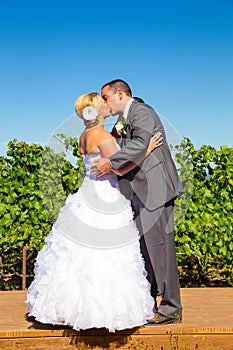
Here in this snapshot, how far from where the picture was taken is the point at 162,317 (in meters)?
4.30

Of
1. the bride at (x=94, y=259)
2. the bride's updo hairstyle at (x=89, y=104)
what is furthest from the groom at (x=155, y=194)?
the bride's updo hairstyle at (x=89, y=104)

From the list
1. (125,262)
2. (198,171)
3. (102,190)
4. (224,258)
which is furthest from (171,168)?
(224,258)

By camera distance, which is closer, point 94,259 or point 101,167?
point 94,259

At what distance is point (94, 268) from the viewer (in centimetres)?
382

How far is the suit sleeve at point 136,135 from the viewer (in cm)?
400

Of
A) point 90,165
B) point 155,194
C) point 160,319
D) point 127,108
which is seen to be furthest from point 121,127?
point 160,319

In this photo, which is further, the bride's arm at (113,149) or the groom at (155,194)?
the groom at (155,194)

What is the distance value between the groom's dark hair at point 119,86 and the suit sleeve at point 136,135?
17 cm

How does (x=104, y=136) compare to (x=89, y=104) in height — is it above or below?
below

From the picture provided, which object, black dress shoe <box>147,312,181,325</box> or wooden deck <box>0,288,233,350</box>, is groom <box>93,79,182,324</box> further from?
wooden deck <box>0,288,233,350</box>

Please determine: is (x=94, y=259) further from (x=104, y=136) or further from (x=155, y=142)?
(x=155, y=142)

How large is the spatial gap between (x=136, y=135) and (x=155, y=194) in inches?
19.8

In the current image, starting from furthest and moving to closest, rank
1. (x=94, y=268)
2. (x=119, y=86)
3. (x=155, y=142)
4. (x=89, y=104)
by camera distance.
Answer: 1. (x=119, y=86)
2. (x=155, y=142)
3. (x=89, y=104)
4. (x=94, y=268)

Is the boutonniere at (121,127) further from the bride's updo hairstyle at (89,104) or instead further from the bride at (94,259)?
the bride's updo hairstyle at (89,104)
